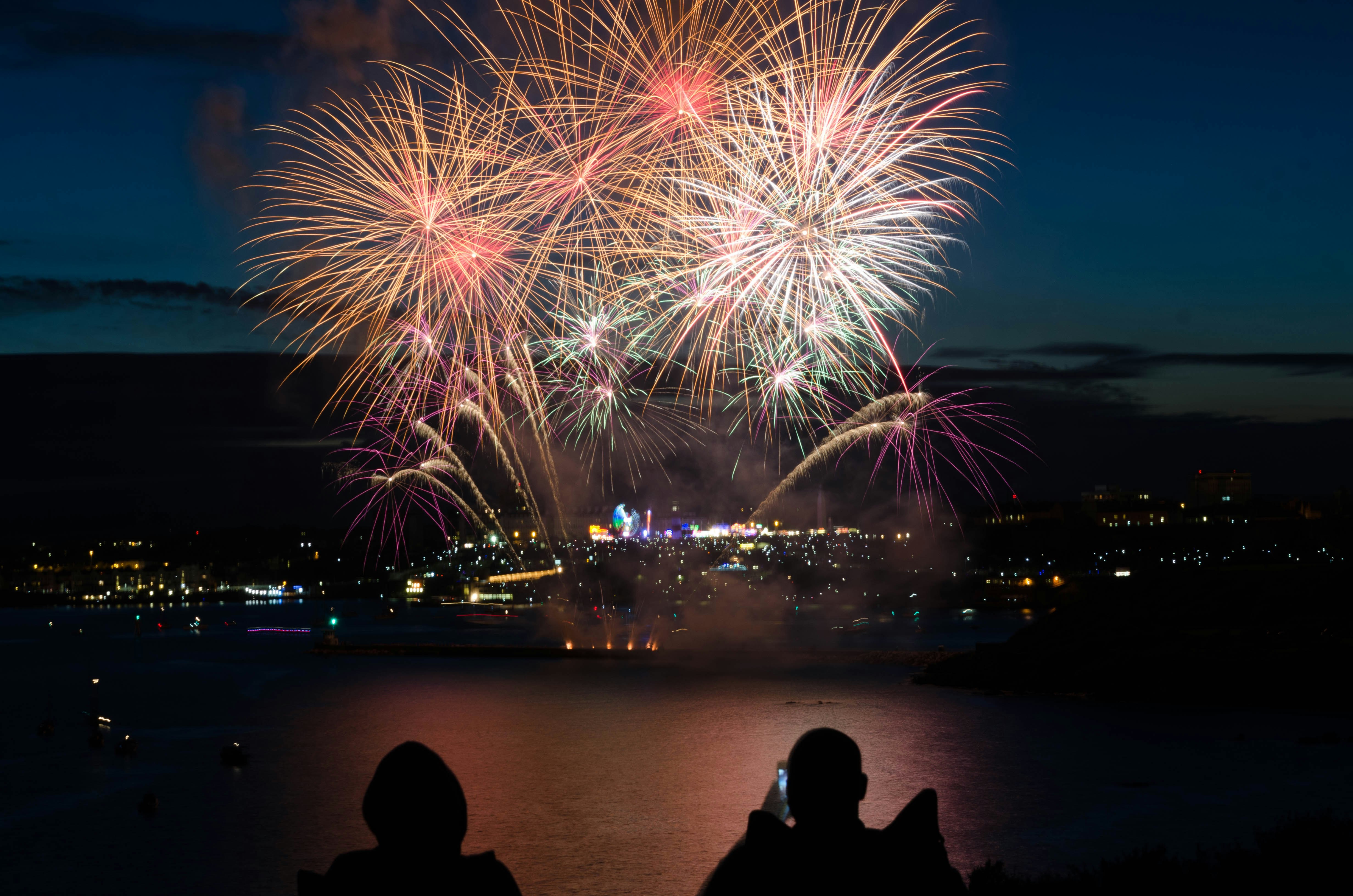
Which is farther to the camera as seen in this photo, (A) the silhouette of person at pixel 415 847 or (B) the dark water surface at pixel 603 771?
(B) the dark water surface at pixel 603 771

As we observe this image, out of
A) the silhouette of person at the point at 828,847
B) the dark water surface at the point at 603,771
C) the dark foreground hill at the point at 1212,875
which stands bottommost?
the dark water surface at the point at 603,771

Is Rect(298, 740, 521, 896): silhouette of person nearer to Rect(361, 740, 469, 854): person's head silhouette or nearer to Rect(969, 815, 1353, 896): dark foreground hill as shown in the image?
Rect(361, 740, 469, 854): person's head silhouette

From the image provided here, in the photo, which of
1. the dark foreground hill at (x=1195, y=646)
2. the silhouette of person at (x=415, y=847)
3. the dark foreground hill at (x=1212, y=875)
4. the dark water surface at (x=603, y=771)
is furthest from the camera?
the dark foreground hill at (x=1195, y=646)

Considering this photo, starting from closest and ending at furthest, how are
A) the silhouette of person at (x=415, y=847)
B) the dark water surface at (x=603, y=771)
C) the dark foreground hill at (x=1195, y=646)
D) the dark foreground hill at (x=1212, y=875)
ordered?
the silhouette of person at (x=415, y=847) < the dark foreground hill at (x=1212, y=875) < the dark water surface at (x=603, y=771) < the dark foreground hill at (x=1195, y=646)

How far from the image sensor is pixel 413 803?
284 centimetres

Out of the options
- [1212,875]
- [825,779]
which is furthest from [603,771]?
[825,779]

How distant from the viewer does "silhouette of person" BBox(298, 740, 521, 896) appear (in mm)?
2838

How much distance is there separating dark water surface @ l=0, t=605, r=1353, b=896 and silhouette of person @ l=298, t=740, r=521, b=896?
12773 mm

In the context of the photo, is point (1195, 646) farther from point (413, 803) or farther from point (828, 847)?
point (413, 803)

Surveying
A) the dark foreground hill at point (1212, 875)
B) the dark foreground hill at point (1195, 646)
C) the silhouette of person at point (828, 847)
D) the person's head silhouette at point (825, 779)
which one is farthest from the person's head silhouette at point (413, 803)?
the dark foreground hill at point (1195, 646)

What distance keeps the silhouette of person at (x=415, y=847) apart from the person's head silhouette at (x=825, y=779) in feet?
2.59

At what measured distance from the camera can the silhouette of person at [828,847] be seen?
2838 mm

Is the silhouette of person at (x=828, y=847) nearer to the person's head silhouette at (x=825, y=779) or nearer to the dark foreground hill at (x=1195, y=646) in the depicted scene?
the person's head silhouette at (x=825, y=779)

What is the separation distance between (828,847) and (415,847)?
108cm
